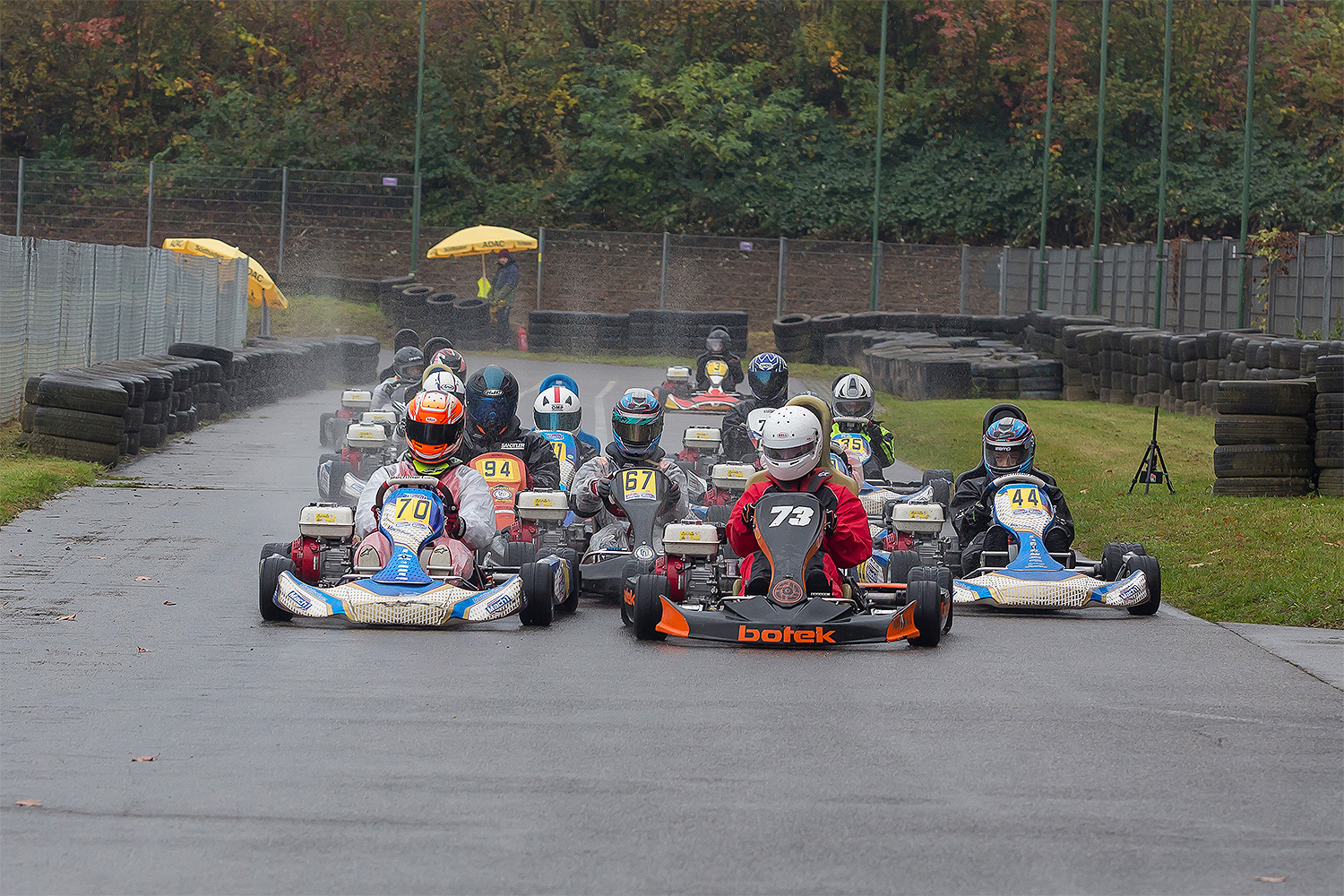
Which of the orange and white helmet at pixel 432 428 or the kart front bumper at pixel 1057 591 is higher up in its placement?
the orange and white helmet at pixel 432 428

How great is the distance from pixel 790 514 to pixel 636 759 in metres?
3.08

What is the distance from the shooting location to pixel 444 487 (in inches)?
408

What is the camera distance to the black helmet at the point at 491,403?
1224 centimetres

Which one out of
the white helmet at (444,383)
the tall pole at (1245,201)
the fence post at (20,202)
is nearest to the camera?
the white helmet at (444,383)

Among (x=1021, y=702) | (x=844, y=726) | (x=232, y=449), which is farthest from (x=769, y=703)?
(x=232, y=449)

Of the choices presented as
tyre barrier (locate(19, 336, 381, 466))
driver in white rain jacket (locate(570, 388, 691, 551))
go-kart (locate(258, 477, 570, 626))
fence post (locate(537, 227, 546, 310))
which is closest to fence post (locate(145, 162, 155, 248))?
fence post (locate(537, 227, 546, 310))

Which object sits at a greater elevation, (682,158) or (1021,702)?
(682,158)

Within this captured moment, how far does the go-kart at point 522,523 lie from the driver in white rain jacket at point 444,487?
5.9 inches

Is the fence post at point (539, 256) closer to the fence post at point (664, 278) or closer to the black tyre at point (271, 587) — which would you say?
the fence post at point (664, 278)

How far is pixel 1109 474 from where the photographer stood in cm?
1902

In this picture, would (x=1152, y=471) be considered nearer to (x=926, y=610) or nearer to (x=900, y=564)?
(x=900, y=564)

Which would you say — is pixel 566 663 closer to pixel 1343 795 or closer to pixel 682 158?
pixel 1343 795

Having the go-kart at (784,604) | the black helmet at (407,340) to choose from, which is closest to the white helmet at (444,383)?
the black helmet at (407,340)

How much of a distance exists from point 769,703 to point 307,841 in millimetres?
2729
